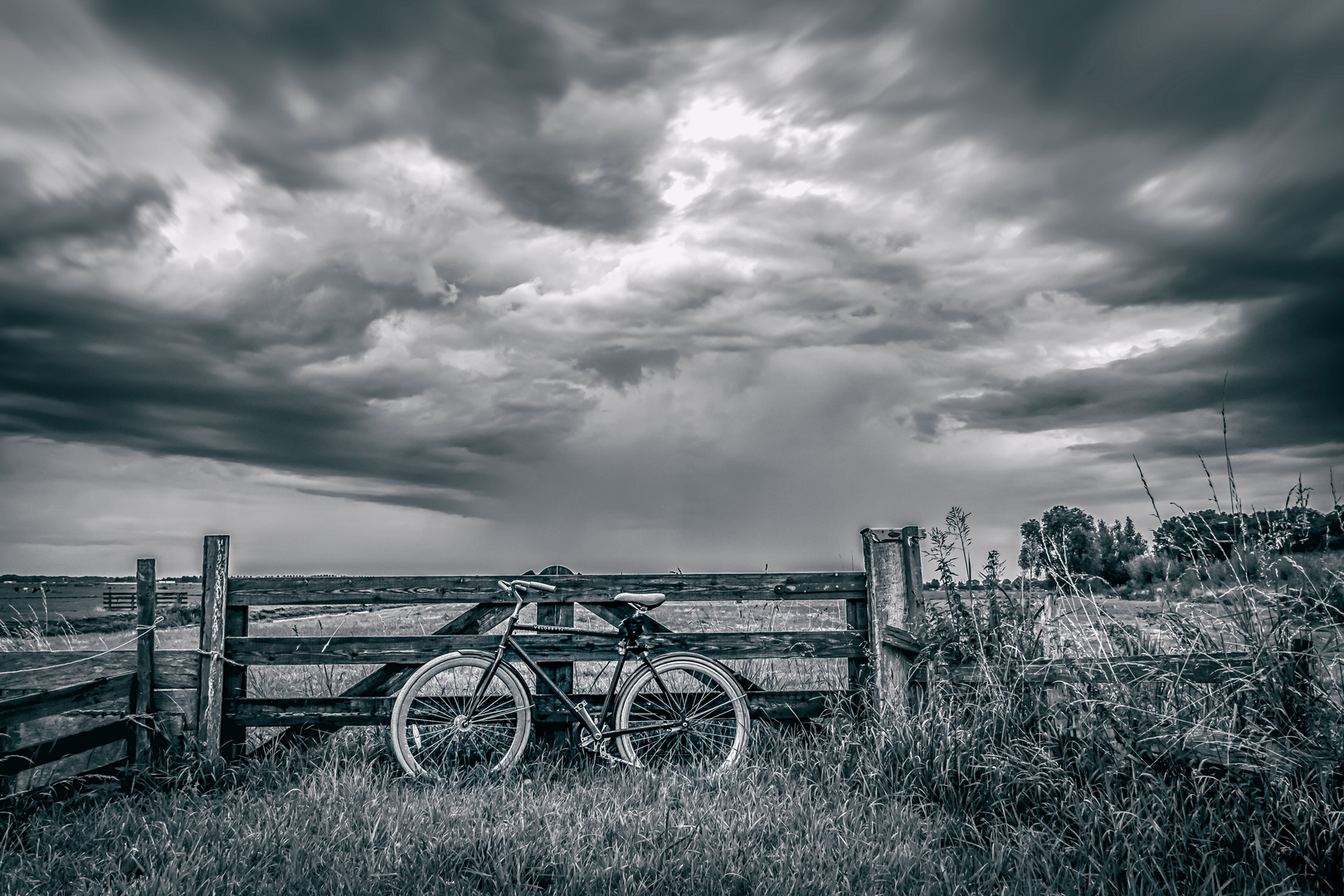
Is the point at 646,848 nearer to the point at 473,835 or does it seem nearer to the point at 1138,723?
the point at 473,835

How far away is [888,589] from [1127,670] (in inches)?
71.6

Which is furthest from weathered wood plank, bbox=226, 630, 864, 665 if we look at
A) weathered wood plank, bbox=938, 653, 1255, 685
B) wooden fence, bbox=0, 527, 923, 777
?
weathered wood plank, bbox=938, 653, 1255, 685

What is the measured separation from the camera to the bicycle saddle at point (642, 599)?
223 inches

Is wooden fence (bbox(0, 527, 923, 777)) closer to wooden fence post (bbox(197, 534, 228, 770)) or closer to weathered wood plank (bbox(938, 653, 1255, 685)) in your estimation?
wooden fence post (bbox(197, 534, 228, 770))

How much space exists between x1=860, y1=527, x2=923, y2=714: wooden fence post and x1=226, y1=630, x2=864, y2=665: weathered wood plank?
8.1 inches

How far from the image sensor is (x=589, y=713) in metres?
5.65

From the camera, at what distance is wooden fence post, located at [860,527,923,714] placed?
18.7 feet

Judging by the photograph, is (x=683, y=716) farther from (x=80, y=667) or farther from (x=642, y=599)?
(x=80, y=667)

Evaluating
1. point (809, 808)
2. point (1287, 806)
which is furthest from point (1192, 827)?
point (809, 808)

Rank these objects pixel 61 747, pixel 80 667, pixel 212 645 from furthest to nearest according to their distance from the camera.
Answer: pixel 212 645, pixel 80 667, pixel 61 747

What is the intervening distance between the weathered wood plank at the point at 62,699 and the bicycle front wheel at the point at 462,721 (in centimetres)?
183

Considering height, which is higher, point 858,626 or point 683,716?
point 858,626

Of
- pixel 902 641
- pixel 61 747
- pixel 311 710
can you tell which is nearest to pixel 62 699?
pixel 61 747

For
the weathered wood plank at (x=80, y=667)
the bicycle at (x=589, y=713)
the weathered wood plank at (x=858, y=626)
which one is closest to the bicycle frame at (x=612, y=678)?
the bicycle at (x=589, y=713)
